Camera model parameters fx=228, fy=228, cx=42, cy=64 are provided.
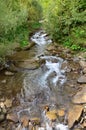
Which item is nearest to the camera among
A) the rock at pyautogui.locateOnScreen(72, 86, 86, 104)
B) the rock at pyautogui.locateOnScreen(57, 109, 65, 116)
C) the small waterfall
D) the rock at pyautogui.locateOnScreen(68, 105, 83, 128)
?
the rock at pyautogui.locateOnScreen(68, 105, 83, 128)

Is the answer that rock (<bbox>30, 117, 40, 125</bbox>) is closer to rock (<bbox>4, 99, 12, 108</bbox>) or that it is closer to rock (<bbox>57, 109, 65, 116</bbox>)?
rock (<bbox>57, 109, 65, 116</bbox>)

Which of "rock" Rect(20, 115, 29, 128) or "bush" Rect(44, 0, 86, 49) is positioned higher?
"bush" Rect(44, 0, 86, 49)

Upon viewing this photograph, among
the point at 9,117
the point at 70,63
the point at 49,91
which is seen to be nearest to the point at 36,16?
the point at 70,63

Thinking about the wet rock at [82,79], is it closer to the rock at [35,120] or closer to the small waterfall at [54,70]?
the small waterfall at [54,70]

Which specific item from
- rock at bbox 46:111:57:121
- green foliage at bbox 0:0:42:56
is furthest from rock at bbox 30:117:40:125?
green foliage at bbox 0:0:42:56

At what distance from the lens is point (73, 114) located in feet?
31.9

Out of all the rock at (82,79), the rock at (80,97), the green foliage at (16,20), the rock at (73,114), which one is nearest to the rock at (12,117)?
the rock at (73,114)

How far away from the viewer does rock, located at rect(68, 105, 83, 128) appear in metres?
9.37

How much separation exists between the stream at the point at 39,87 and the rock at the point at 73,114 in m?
0.24

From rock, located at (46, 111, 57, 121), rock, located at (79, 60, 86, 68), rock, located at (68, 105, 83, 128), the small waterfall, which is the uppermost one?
rock, located at (68, 105, 83, 128)

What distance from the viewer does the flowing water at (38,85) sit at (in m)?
10.7

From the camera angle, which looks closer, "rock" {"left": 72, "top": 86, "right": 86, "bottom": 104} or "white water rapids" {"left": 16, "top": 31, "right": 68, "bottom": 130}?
"rock" {"left": 72, "top": 86, "right": 86, "bottom": 104}

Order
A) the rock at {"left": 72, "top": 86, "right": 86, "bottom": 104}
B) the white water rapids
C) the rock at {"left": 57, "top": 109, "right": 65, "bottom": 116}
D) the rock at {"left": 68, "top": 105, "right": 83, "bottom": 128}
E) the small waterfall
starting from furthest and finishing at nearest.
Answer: the small waterfall
the white water rapids
the rock at {"left": 72, "top": 86, "right": 86, "bottom": 104}
the rock at {"left": 57, "top": 109, "right": 65, "bottom": 116}
the rock at {"left": 68, "top": 105, "right": 83, "bottom": 128}

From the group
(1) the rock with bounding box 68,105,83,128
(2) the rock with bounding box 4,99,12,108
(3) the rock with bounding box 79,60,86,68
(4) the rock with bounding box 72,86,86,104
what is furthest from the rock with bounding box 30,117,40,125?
(3) the rock with bounding box 79,60,86,68
